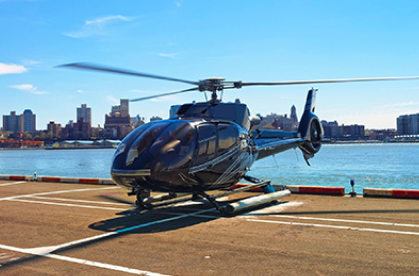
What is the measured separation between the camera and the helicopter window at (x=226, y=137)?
34.3ft

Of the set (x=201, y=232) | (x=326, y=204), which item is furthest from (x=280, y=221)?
(x=326, y=204)

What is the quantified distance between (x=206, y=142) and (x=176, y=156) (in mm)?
1070

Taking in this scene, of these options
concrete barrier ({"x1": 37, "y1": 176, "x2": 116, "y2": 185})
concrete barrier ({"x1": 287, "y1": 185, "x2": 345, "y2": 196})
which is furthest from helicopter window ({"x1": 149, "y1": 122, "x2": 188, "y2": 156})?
concrete barrier ({"x1": 37, "y1": 176, "x2": 116, "y2": 185})

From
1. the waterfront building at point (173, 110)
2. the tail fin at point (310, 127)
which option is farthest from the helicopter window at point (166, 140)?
the tail fin at point (310, 127)

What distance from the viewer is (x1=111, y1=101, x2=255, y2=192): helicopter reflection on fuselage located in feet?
29.7

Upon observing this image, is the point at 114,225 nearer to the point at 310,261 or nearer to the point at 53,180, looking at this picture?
the point at 310,261

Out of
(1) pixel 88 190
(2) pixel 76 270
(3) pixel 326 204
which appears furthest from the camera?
(1) pixel 88 190

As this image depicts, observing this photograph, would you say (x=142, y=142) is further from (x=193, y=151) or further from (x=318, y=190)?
(x=318, y=190)

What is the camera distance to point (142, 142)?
930cm

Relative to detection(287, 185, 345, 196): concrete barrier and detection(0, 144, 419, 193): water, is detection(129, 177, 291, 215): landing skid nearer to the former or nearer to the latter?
detection(287, 185, 345, 196): concrete barrier

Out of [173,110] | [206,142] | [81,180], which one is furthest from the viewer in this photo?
[81,180]

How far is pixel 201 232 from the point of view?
8.12 m

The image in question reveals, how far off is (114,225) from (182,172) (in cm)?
202

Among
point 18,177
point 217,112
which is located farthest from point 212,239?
point 18,177
